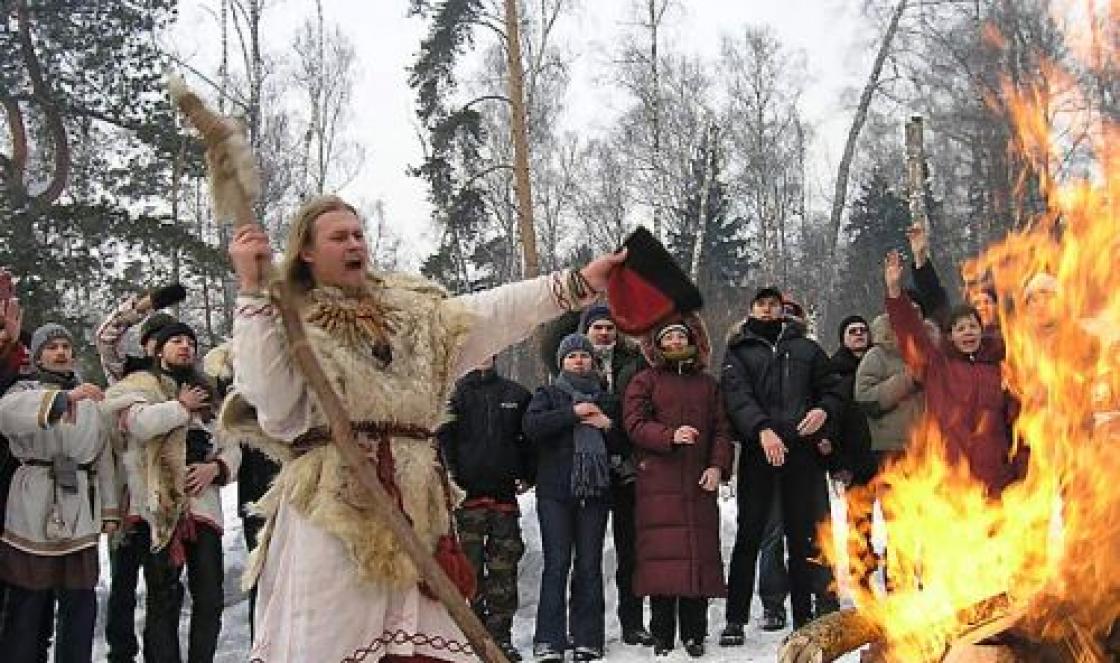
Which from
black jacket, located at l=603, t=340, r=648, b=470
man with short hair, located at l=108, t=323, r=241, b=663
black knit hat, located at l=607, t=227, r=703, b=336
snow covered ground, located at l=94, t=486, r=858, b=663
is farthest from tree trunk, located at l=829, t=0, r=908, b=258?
black knit hat, located at l=607, t=227, r=703, b=336

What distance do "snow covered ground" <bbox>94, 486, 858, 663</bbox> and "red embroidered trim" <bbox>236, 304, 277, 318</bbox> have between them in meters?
4.25

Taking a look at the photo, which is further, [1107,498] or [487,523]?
[487,523]

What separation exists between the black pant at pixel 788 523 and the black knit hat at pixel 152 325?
351 cm

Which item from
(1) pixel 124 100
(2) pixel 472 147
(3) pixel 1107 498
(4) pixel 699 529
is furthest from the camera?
(2) pixel 472 147

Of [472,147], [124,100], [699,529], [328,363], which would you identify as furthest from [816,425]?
[472,147]

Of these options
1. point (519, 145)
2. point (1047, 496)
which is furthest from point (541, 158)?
point (1047, 496)

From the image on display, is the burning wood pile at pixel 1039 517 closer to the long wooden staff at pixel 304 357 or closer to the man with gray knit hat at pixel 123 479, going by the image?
the long wooden staff at pixel 304 357

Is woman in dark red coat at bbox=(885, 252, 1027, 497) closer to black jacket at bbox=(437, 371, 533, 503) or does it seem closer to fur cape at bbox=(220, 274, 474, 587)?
black jacket at bbox=(437, 371, 533, 503)

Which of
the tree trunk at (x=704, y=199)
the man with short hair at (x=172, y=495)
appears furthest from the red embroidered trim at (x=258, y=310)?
the tree trunk at (x=704, y=199)

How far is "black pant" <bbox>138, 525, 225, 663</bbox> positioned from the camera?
22.5 ft

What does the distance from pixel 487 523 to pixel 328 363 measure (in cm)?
428

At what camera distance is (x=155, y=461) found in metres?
6.91

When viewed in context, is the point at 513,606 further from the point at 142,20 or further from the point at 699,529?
the point at 142,20

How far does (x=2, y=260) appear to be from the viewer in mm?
16156
